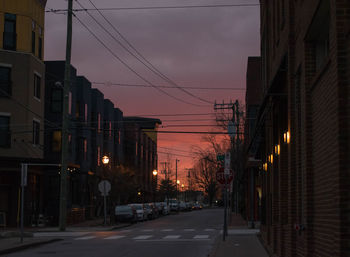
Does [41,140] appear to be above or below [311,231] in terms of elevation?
above

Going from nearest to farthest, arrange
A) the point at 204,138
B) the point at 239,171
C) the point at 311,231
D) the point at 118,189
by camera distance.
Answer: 1. the point at 311,231
2. the point at 118,189
3. the point at 239,171
4. the point at 204,138

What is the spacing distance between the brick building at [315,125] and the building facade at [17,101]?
25.3 meters

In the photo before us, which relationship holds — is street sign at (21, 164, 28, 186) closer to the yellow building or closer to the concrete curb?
the concrete curb

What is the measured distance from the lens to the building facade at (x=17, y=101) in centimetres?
3959

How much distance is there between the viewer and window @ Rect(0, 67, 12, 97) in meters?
40.0

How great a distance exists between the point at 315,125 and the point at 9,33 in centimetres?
3335

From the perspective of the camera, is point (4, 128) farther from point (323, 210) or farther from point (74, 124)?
point (323, 210)

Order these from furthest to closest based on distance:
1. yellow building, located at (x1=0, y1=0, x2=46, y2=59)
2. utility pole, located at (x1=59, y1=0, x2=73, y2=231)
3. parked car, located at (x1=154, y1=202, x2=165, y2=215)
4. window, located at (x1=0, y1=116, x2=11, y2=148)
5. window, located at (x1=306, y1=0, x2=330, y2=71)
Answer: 1. parked car, located at (x1=154, y1=202, x2=165, y2=215)
2. yellow building, located at (x1=0, y1=0, x2=46, y2=59)
3. window, located at (x1=0, y1=116, x2=11, y2=148)
4. utility pole, located at (x1=59, y1=0, x2=73, y2=231)
5. window, located at (x1=306, y1=0, x2=330, y2=71)

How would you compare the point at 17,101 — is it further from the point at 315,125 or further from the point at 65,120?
the point at 315,125

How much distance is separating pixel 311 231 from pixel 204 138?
7039 cm

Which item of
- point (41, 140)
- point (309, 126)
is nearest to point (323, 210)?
point (309, 126)

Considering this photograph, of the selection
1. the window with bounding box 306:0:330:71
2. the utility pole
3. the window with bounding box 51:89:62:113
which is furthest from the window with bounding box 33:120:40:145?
the window with bounding box 306:0:330:71

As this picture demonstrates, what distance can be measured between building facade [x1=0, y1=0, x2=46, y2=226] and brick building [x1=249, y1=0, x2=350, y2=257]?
83.1 ft

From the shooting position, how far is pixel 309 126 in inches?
447
